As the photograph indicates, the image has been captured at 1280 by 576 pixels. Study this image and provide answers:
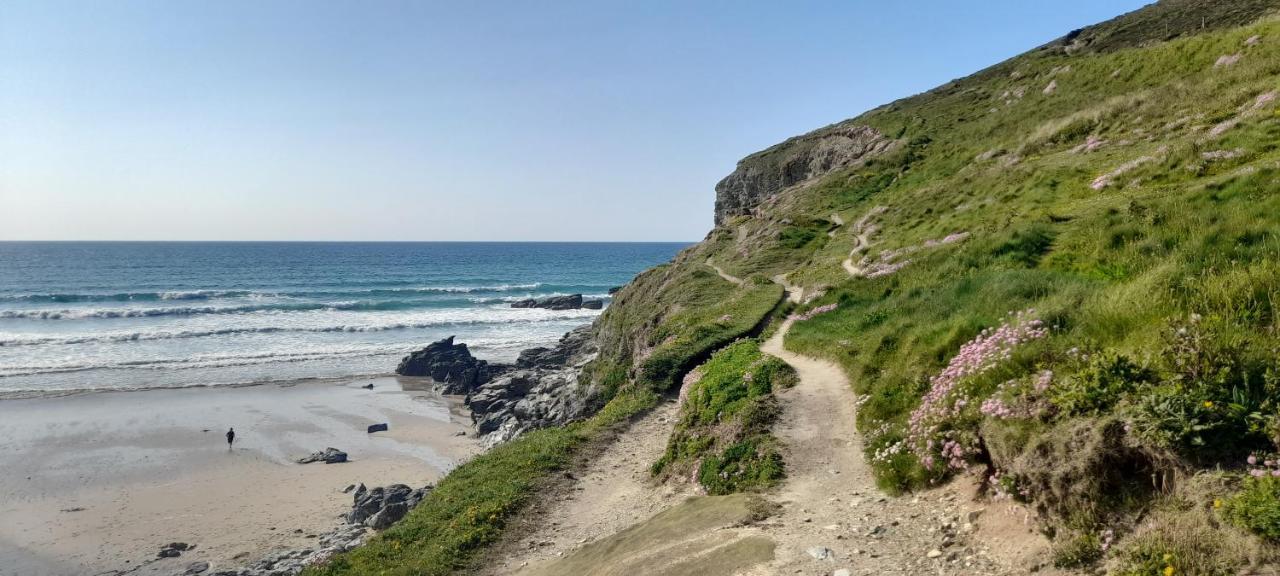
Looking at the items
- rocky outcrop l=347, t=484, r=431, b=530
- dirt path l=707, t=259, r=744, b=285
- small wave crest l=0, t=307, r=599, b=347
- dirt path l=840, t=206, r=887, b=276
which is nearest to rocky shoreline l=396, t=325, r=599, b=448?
rocky outcrop l=347, t=484, r=431, b=530

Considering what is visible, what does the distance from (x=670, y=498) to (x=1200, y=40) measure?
4018cm

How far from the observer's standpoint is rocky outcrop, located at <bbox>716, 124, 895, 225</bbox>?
68.1 metres

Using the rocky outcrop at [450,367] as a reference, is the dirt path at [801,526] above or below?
above

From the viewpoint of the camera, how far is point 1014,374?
9.60 m

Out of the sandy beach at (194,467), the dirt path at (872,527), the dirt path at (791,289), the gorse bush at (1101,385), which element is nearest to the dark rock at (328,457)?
the sandy beach at (194,467)

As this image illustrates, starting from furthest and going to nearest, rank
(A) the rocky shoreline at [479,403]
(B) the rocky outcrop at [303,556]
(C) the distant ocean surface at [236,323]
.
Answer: (C) the distant ocean surface at [236,323] < (A) the rocky shoreline at [479,403] < (B) the rocky outcrop at [303,556]

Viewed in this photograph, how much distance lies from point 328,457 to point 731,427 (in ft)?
76.8

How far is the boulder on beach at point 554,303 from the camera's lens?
9219cm

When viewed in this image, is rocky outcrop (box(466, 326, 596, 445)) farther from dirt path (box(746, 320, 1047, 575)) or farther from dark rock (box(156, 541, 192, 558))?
dirt path (box(746, 320, 1047, 575))

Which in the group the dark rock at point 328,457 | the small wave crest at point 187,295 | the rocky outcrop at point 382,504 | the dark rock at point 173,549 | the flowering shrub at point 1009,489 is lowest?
the dark rock at point 173,549

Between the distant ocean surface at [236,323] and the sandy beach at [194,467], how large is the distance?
23.3 ft

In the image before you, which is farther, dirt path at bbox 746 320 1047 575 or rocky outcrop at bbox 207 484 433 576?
rocky outcrop at bbox 207 484 433 576

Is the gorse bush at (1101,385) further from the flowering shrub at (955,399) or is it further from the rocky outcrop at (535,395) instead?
the rocky outcrop at (535,395)

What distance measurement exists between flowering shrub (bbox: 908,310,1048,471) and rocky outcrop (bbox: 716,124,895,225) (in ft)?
181
